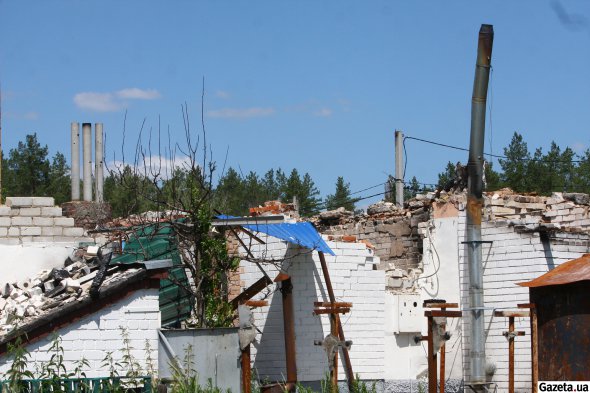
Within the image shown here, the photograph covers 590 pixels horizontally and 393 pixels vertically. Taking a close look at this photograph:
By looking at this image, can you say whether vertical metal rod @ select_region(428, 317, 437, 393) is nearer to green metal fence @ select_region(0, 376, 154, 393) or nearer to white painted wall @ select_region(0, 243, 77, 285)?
green metal fence @ select_region(0, 376, 154, 393)

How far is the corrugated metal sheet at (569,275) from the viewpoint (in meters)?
11.7

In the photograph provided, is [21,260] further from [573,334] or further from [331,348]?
[573,334]

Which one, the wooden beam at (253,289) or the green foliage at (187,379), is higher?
the wooden beam at (253,289)

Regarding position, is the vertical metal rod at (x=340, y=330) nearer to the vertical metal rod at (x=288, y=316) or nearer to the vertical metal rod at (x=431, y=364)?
the vertical metal rod at (x=288, y=316)

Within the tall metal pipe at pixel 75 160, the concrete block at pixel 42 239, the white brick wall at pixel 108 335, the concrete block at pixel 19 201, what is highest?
the tall metal pipe at pixel 75 160

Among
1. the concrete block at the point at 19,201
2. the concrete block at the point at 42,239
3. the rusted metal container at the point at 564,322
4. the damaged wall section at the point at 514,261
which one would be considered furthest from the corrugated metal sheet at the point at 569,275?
the concrete block at the point at 19,201

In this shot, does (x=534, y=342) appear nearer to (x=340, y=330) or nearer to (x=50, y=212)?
(x=340, y=330)

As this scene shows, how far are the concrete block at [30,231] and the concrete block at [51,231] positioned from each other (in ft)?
0.27

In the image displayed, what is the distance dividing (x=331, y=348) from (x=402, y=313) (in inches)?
130

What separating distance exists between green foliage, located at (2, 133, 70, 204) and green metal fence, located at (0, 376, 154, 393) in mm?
33888

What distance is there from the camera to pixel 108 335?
1291cm

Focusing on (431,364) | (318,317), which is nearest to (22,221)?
(318,317)

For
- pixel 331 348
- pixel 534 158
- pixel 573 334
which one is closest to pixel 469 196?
pixel 573 334

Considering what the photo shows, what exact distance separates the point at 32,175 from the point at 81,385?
36.9m
